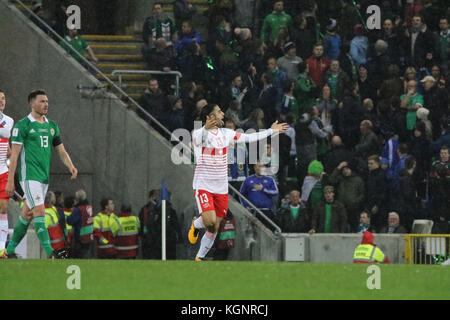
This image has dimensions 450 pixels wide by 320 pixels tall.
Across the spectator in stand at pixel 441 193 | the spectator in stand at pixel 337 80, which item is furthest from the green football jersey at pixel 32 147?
the spectator in stand at pixel 337 80

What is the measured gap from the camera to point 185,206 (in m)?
26.4

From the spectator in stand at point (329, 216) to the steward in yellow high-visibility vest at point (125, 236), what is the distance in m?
3.80

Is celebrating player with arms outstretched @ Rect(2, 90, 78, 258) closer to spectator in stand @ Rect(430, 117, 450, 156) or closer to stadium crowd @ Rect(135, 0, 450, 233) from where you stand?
stadium crowd @ Rect(135, 0, 450, 233)

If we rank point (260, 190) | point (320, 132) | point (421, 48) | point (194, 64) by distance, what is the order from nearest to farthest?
1. point (260, 190)
2. point (320, 132)
3. point (421, 48)
4. point (194, 64)

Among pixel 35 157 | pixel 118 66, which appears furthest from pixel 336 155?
pixel 35 157

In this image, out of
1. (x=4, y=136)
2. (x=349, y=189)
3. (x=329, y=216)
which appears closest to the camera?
(x=4, y=136)

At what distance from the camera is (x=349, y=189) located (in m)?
24.5

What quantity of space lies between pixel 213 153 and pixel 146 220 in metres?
8.10

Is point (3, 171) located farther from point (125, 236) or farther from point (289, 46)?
point (289, 46)

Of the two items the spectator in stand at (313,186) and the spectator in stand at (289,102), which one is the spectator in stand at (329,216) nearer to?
the spectator in stand at (313,186)

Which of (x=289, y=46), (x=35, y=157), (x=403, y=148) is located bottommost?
(x=35, y=157)

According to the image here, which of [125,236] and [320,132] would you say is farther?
[320,132]

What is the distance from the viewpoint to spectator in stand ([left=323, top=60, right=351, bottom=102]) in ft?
86.1
